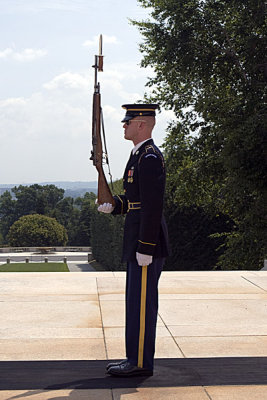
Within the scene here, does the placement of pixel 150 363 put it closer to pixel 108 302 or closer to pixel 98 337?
pixel 98 337

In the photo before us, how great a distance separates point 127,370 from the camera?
415 cm

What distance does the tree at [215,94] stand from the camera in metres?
14.5

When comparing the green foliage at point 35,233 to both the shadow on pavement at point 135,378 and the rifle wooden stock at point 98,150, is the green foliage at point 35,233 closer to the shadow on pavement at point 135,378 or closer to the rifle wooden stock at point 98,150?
the shadow on pavement at point 135,378

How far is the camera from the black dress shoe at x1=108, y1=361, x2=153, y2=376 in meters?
4.15

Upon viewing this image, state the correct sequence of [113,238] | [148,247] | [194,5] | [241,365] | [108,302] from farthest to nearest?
[113,238]
[194,5]
[108,302]
[241,365]
[148,247]

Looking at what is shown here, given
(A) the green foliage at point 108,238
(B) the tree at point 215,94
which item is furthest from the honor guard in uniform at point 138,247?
(A) the green foliage at point 108,238

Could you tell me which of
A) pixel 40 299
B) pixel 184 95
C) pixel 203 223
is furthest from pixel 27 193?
pixel 40 299

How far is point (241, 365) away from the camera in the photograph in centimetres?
450

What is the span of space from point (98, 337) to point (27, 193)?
89.7 meters

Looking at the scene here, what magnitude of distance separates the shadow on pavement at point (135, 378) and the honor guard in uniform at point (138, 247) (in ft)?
0.43

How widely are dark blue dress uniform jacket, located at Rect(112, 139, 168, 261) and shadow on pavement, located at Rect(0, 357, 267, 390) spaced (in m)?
0.80

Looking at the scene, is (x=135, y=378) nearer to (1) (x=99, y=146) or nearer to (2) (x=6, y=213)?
(1) (x=99, y=146)

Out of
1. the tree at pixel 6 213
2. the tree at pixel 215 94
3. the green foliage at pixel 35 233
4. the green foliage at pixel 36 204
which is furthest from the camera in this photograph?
the tree at pixel 6 213

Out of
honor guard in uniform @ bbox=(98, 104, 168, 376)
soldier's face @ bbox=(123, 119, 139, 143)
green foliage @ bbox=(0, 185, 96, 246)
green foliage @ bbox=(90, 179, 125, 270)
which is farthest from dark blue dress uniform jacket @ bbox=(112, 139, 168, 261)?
green foliage @ bbox=(0, 185, 96, 246)
